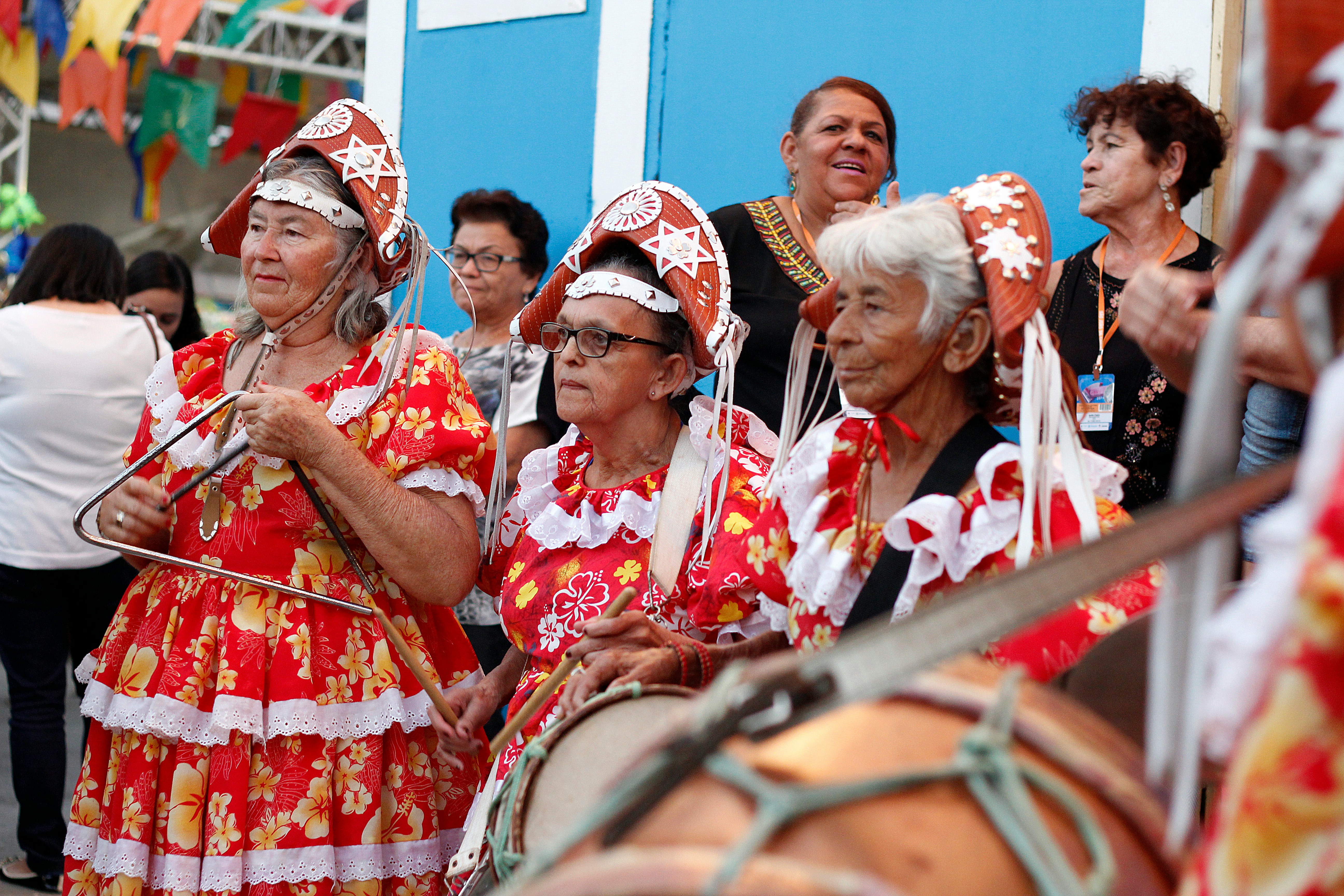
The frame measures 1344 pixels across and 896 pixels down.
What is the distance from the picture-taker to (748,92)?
4.46 metres

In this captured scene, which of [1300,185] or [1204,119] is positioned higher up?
[1204,119]

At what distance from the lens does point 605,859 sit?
922mm

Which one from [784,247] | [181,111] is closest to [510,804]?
[784,247]

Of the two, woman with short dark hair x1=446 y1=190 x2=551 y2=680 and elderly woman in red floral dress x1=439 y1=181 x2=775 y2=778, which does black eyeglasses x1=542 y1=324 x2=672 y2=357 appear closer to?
elderly woman in red floral dress x1=439 y1=181 x2=775 y2=778

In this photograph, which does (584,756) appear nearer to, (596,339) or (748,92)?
(596,339)

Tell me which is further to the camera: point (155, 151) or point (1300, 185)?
point (155, 151)

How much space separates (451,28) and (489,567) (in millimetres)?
3110

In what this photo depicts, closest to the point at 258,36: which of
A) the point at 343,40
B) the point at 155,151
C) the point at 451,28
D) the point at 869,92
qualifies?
the point at 343,40

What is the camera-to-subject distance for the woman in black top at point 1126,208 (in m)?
3.09

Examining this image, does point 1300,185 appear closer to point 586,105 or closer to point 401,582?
point 401,582

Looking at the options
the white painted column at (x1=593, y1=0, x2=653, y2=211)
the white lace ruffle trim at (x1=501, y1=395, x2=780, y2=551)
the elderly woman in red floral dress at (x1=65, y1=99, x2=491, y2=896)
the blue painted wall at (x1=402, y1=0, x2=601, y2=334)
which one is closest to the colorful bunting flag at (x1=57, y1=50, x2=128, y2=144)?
the blue painted wall at (x1=402, y1=0, x2=601, y2=334)

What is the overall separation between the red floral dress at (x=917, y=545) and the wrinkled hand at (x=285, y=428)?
37.3 inches

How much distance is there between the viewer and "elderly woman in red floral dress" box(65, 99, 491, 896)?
2.67m

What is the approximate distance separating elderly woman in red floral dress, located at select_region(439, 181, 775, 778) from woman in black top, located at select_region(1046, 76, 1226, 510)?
828mm
